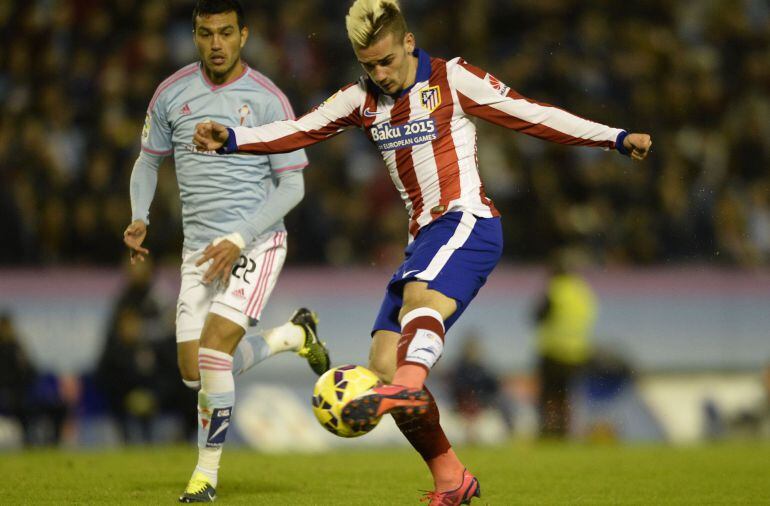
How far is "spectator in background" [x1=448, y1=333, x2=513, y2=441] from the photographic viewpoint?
13.3 m

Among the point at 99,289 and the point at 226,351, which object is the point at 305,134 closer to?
the point at 226,351

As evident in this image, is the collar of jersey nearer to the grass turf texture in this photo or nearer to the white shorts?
the white shorts

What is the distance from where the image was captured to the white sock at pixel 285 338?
27.1 ft

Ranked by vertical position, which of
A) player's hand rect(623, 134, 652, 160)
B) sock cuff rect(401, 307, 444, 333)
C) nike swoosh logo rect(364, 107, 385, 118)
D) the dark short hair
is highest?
the dark short hair

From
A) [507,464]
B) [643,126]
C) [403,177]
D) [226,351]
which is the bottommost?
[507,464]

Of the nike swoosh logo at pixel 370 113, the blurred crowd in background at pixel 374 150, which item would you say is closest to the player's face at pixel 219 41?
the nike swoosh logo at pixel 370 113

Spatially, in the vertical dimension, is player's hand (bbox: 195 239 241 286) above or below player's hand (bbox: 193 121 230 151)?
below

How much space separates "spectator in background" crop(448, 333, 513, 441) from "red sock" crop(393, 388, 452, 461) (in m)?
6.85

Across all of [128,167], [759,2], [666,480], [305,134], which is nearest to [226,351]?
[305,134]

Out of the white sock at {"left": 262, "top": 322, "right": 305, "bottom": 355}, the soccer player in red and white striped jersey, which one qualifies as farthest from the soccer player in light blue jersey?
the soccer player in red and white striped jersey

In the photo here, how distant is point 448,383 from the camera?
13.4 m

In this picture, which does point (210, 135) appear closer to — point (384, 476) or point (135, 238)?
point (135, 238)

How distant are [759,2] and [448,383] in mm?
7540

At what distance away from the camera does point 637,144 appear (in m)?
6.23
